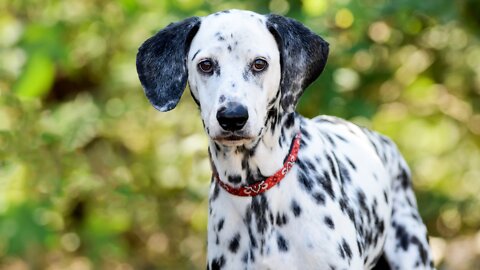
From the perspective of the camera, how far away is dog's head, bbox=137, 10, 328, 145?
350cm

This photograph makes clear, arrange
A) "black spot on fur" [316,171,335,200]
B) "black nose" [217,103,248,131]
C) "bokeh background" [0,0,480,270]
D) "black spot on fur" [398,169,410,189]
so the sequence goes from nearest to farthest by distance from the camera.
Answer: "black nose" [217,103,248,131] < "black spot on fur" [316,171,335,200] < "black spot on fur" [398,169,410,189] < "bokeh background" [0,0,480,270]

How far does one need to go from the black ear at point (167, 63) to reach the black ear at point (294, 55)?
0.34 meters

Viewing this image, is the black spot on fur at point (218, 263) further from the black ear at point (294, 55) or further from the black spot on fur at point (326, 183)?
the black ear at point (294, 55)

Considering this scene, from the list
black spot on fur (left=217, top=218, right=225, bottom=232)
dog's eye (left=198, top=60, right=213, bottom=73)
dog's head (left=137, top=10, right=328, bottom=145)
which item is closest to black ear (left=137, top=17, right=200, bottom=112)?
dog's head (left=137, top=10, right=328, bottom=145)

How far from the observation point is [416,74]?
745cm

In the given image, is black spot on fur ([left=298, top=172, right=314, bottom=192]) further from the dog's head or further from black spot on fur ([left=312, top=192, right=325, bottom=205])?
the dog's head

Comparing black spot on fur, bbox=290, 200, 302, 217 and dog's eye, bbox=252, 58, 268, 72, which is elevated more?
dog's eye, bbox=252, 58, 268, 72

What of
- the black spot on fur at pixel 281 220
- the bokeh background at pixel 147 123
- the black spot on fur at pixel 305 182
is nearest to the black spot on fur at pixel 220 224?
the black spot on fur at pixel 281 220

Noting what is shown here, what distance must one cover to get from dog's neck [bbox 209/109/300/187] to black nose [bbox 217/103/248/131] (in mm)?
369

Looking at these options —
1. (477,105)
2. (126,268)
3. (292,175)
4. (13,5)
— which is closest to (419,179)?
(477,105)

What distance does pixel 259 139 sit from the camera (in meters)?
3.83

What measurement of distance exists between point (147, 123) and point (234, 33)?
3.98 m

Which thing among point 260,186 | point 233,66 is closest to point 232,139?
point 233,66

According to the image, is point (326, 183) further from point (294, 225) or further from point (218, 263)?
point (218, 263)
